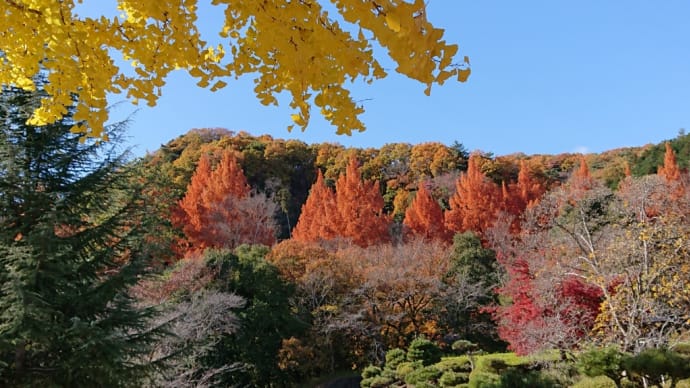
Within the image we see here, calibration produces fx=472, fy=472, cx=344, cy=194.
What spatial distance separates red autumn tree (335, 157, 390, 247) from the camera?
2152 cm

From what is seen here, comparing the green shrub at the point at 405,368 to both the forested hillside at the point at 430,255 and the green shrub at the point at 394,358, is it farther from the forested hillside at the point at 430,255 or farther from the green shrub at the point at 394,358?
the green shrub at the point at 394,358

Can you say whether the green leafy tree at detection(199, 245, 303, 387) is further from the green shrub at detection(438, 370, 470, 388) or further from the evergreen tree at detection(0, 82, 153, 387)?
the evergreen tree at detection(0, 82, 153, 387)

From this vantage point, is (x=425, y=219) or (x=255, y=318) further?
(x=425, y=219)

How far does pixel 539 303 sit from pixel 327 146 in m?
25.8

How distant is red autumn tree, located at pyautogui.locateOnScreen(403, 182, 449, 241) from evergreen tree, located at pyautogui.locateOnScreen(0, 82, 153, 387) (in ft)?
56.1

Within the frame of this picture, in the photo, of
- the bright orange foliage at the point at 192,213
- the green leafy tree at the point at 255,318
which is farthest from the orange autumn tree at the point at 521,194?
the bright orange foliage at the point at 192,213

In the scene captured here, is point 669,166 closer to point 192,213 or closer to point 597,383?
point 597,383

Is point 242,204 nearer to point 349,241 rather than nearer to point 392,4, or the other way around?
point 349,241

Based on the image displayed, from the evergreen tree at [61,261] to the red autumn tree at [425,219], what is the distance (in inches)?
673

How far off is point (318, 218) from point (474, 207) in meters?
7.78

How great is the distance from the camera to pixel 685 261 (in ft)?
24.7

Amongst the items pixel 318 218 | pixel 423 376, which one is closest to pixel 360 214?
pixel 318 218

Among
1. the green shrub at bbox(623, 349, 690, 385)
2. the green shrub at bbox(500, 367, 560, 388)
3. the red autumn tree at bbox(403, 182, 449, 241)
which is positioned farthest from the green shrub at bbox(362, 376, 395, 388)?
the red autumn tree at bbox(403, 182, 449, 241)

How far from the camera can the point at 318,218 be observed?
76.2 feet
